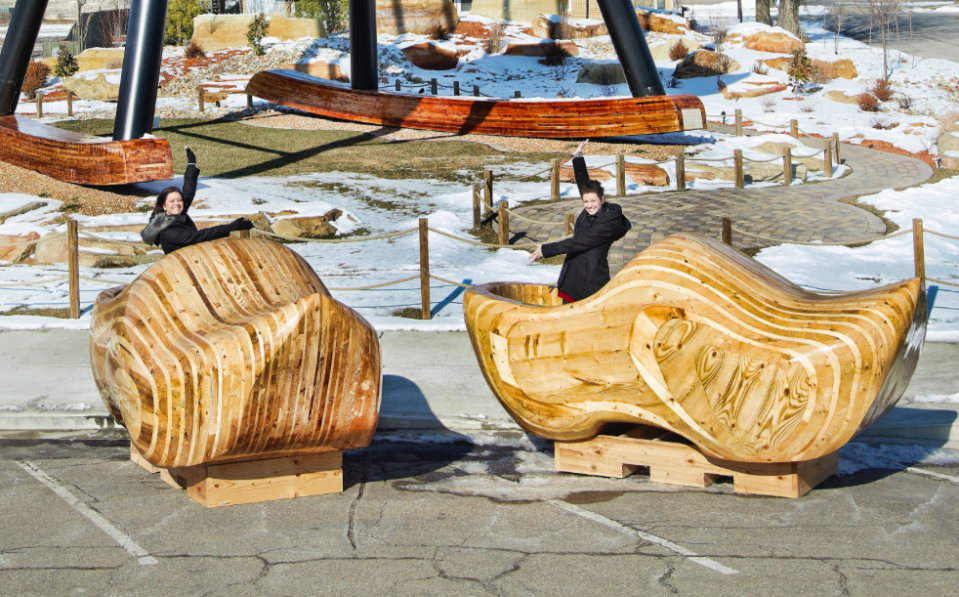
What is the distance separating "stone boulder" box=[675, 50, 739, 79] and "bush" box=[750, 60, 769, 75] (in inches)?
22.3

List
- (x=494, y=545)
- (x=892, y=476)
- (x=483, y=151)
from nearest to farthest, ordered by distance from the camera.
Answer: (x=494, y=545) < (x=892, y=476) < (x=483, y=151)

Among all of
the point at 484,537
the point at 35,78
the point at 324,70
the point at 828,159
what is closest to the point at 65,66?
the point at 35,78

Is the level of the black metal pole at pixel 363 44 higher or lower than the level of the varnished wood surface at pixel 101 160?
higher

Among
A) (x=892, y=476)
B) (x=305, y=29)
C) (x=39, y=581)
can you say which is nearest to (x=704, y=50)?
(x=305, y=29)

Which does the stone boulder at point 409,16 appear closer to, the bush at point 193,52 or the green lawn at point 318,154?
the bush at point 193,52

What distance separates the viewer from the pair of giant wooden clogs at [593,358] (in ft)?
17.0

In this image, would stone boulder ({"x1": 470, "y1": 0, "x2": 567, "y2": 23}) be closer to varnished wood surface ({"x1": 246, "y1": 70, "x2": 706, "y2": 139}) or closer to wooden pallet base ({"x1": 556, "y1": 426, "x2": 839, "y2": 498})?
varnished wood surface ({"x1": 246, "y1": 70, "x2": 706, "y2": 139})

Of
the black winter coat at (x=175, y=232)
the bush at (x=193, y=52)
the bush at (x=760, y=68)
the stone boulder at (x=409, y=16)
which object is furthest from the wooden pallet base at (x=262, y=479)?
the stone boulder at (x=409, y=16)

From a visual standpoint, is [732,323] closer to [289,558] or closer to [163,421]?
[289,558]

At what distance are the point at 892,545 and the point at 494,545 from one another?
1.99 m

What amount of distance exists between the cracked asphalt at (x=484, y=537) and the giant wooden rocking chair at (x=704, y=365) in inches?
10.2

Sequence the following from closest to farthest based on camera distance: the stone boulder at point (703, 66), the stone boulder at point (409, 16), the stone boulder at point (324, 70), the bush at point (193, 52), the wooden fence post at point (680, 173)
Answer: the wooden fence post at point (680, 173) < the stone boulder at point (324, 70) < the stone boulder at point (703, 66) < the bush at point (193, 52) < the stone boulder at point (409, 16)

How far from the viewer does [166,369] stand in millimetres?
5375

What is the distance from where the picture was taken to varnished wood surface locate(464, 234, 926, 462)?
5.11 metres
